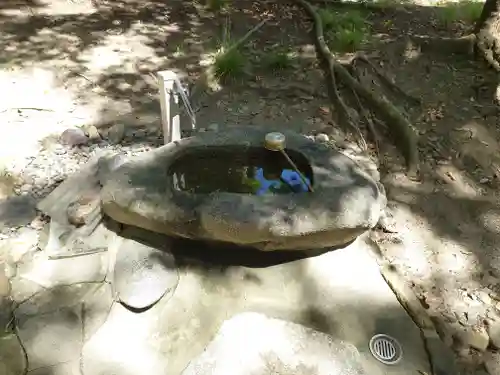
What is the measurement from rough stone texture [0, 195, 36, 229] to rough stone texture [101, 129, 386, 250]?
86cm

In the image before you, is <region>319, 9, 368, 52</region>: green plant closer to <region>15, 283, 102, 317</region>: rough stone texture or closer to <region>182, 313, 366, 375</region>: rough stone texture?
<region>182, 313, 366, 375</region>: rough stone texture

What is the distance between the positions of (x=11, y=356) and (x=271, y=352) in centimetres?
135

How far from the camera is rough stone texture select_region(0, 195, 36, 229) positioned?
347cm

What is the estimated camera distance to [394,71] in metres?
5.75

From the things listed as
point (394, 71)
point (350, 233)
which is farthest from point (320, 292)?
point (394, 71)

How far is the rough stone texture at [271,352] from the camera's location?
246 cm

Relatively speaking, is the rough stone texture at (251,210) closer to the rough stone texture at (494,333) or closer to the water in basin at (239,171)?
the water in basin at (239,171)

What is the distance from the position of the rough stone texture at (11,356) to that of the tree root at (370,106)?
3.27 m

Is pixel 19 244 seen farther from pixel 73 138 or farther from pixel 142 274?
pixel 73 138

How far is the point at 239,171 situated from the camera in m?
3.26

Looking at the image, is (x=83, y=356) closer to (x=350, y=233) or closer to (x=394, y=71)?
(x=350, y=233)

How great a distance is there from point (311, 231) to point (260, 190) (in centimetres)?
51

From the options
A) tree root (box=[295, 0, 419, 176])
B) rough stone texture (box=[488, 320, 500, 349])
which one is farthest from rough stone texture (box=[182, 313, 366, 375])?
tree root (box=[295, 0, 419, 176])

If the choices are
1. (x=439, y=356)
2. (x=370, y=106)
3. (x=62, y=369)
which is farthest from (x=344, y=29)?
(x=62, y=369)
